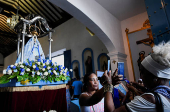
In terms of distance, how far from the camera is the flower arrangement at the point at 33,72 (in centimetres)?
168

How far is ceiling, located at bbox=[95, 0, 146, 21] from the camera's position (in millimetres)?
4262

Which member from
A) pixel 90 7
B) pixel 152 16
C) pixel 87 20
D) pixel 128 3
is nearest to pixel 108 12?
pixel 128 3

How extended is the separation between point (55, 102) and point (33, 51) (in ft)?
4.49

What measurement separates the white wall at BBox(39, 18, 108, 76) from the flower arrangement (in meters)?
3.94

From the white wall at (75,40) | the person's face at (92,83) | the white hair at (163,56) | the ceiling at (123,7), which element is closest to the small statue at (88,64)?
the white wall at (75,40)

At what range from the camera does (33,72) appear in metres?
1.79

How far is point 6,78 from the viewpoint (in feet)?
5.47

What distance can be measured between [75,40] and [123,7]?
3.55 m

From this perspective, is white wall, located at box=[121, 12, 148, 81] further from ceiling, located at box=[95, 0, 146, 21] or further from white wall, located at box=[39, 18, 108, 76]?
white wall, located at box=[39, 18, 108, 76]

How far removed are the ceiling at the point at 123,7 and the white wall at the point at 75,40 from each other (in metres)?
1.67

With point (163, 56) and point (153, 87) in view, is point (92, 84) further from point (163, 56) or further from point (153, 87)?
point (163, 56)

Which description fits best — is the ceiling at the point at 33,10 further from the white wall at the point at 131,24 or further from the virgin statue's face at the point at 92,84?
the virgin statue's face at the point at 92,84

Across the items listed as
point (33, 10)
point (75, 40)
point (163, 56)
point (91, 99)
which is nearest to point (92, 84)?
point (91, 99)

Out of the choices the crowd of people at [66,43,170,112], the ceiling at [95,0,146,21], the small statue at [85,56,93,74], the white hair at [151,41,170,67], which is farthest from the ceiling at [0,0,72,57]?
the white hair at [151,41,170,67]
